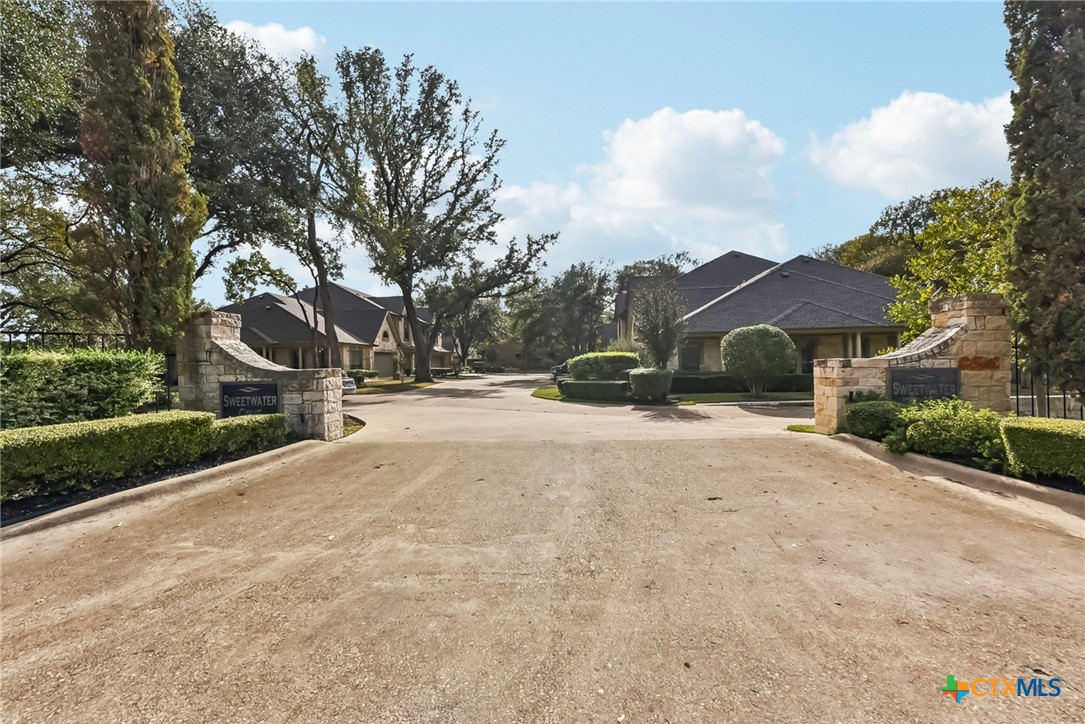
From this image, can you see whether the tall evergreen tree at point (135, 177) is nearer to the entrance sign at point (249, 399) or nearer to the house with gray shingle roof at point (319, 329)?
the entrance sign at point (249, 399)

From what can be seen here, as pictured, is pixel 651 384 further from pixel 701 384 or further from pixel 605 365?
pixel 701 384

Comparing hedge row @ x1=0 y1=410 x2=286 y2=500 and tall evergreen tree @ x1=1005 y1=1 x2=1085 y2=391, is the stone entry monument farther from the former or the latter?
hedge row @ x1=0 y1=410 x2=286 y2=500

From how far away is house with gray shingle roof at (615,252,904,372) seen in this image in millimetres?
23250

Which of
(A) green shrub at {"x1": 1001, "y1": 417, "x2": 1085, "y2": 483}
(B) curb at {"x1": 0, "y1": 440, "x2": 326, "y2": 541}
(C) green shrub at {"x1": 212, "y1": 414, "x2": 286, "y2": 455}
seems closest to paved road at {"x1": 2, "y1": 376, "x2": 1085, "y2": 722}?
(B) curb at {"x1": 0, "y1": 440, "x2": 326, "y2": 541}

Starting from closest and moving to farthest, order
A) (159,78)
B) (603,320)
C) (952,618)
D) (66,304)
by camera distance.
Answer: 1. (952,618)
2. (159,78)
3. (66,304)
4. (603,320)

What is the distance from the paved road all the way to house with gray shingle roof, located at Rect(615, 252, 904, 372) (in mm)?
19329

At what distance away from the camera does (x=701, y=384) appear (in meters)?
22.3

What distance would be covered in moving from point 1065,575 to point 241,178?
71.3ft

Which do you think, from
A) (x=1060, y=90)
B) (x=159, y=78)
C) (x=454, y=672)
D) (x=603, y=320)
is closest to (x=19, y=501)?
(x=454, y=672)

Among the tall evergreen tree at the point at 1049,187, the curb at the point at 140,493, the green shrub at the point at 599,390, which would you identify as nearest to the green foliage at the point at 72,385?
the curb at the point at 140,493

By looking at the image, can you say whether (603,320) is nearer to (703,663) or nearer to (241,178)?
(241,178)

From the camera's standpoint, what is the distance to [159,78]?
848 cm

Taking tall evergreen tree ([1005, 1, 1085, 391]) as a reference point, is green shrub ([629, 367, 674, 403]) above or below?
below

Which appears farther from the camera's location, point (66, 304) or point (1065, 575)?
point (66, 304)
